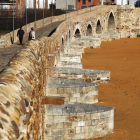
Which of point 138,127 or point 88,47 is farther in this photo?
point 88,47

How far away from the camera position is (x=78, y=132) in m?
14.6

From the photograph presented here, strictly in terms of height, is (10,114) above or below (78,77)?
above

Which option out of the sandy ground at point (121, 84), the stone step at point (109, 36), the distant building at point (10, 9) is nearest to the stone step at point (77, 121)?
the sandy ground at point (121, 84)

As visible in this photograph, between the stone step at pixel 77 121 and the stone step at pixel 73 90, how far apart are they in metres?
3.57

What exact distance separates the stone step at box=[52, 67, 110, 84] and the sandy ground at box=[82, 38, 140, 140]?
46 centimetres

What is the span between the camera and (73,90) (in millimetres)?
19734

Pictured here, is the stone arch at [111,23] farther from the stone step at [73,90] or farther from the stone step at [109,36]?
the stone step at [73,90]

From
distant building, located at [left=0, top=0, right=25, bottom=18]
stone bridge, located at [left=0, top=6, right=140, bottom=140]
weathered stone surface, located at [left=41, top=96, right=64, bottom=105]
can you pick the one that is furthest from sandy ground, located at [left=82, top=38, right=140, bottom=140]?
distant building, located at [left=0, top=0, right=25, bottom=18]

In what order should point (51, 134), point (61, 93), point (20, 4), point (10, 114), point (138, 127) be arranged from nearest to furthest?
point (10, 114) → point (51, 134) → point (138, 127) → point (61, 93) → point (20, 4)

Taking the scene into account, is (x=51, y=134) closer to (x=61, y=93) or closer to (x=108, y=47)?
(x=61, y=93)

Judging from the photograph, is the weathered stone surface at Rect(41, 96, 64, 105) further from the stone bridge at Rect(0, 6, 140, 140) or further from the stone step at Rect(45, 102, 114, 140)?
the stone step at Rect(45, 102, 114, 140)

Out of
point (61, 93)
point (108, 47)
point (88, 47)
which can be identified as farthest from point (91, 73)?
point (108, 47)

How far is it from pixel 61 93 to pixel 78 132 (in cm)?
480

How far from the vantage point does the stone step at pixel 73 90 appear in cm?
1898
